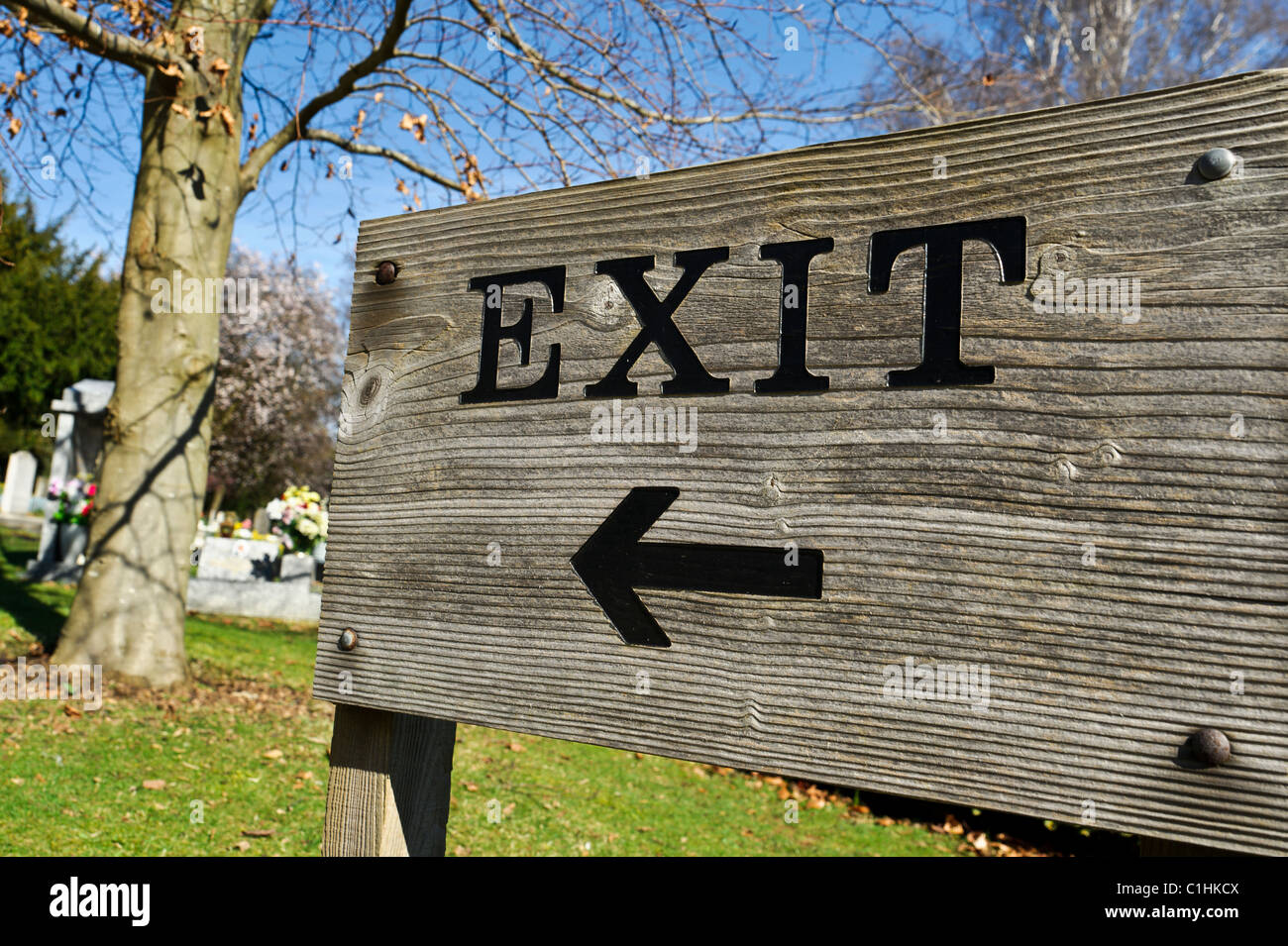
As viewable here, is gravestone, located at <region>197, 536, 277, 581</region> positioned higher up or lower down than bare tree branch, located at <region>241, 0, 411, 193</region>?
lower down

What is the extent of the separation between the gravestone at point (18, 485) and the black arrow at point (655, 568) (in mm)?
30553

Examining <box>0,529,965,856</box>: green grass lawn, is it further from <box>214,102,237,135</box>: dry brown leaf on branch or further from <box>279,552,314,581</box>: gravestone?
<box>214,102,237,135</box>: dry brown leaf on branch

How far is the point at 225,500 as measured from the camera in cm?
3431

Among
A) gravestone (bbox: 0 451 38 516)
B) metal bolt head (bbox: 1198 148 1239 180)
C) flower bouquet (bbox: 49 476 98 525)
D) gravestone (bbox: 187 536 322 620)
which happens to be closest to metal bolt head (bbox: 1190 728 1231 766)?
metal bolt head (bbox: 1198 148 1239 180)

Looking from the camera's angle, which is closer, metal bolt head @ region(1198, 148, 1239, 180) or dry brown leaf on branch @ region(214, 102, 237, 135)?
metal bolt head @ region(1198, 148, 1239, 180)

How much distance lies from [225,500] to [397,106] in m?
30.2

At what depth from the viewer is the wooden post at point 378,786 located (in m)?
1.69

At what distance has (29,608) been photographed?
8.49 m

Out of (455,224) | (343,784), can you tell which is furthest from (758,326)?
(343,784)

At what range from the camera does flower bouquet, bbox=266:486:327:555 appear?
12.2 m

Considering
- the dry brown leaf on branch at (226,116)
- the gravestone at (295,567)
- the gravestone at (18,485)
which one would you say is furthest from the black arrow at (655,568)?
the gravestone at (18,485)

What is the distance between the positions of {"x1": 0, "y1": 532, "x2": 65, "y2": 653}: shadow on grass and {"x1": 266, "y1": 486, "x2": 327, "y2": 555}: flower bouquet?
2.84 m

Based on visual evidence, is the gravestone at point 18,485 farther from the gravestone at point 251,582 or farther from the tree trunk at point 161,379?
the tree trunk at point 161,379
